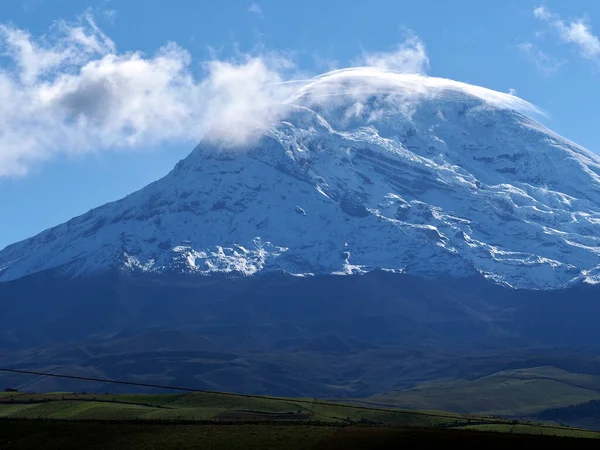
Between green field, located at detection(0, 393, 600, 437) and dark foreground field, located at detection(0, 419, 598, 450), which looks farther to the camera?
green field, located at detection(0, 393, 600, 437)

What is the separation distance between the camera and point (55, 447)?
109562 mm

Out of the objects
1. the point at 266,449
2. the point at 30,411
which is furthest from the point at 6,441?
the point at 30,411

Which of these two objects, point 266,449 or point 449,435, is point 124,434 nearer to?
point 266,449

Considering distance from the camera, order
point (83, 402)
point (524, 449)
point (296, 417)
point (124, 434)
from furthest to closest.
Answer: point (83, 402) → point (296, 417) → point (124, 434) → point (524, 449)

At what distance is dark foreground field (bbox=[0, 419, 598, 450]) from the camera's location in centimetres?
10994

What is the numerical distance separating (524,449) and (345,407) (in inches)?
3566

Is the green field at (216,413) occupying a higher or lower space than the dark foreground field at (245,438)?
higher

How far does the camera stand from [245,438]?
113312 mm

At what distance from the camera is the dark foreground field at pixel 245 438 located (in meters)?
110

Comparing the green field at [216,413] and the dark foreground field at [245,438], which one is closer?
the dark foreground field at [245,438]

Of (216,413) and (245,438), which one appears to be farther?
(216,413)

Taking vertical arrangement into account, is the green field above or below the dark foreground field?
above

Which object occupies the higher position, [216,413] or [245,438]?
[216,413]

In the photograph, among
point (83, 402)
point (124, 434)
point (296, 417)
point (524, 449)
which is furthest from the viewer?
point (83, 402)
